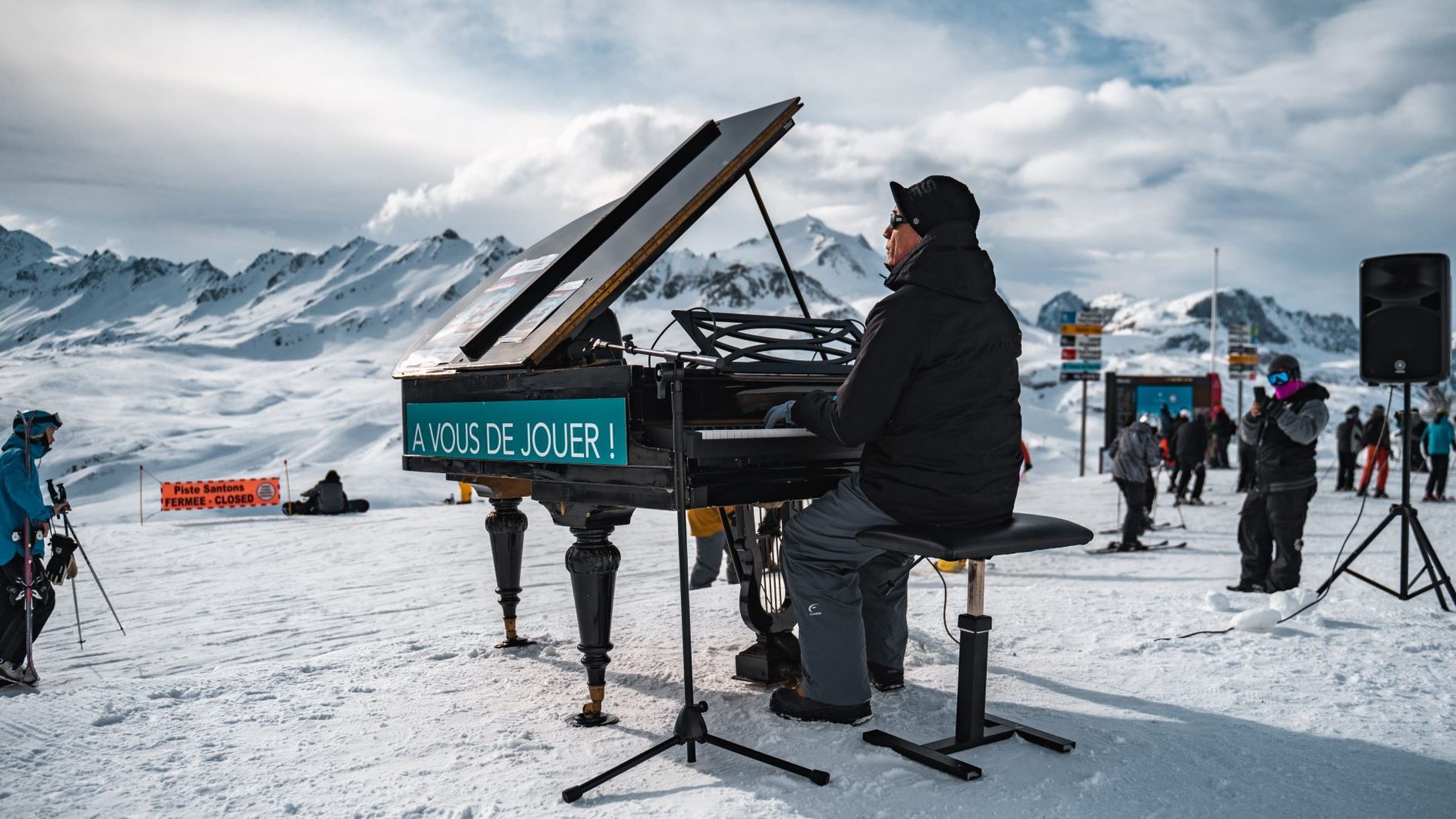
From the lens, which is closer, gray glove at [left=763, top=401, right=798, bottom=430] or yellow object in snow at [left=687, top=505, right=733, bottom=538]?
gray glove at [left=763, top=401, right=798, bottom=430]

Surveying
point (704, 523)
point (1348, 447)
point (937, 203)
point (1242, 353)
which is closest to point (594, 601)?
point (937, 203)

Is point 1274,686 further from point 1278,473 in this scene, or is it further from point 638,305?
point 638,305

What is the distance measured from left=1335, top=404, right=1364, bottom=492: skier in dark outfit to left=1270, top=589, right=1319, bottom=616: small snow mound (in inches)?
480

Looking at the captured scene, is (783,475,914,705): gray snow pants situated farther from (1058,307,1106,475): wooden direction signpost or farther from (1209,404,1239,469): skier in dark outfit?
(1058,307,1106,475): wooden direction signpost

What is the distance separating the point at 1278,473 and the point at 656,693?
4.72 m

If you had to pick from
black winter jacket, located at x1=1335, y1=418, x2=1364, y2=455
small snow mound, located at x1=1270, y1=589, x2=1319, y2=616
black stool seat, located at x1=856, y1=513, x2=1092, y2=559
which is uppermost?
black stool seat, located at x1=856, y1=513, x2=1092, y2=559

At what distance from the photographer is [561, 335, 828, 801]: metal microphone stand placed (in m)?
2.80

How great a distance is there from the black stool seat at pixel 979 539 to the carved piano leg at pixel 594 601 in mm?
1025

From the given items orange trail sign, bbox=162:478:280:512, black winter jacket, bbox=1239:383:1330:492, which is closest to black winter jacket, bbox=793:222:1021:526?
black winter jacket, bbox=1239:383:1330:492

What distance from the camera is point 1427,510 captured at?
12234mm

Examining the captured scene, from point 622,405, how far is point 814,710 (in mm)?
1320

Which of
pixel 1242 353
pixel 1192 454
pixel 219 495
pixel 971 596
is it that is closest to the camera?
pixel 971 596

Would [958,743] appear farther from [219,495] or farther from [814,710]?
[219,495]

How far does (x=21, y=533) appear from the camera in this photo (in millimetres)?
4625
